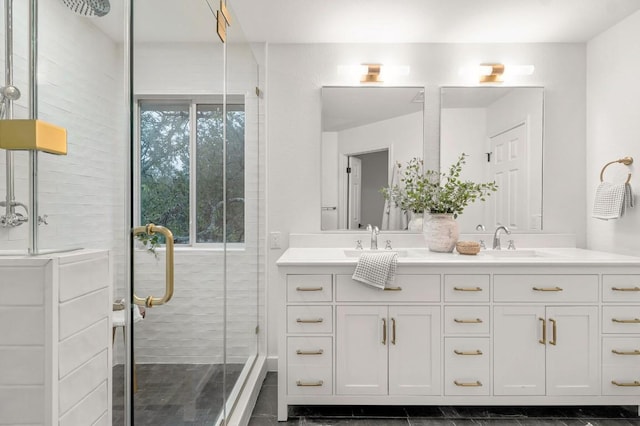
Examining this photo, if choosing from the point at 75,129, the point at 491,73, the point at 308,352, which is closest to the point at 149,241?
the point at 75,129

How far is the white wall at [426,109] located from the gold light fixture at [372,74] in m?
0.09

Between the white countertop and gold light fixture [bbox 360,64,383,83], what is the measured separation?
1214mm

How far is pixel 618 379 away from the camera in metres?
2.12

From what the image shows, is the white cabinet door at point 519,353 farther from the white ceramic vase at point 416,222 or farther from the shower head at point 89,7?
the shower head at point 89,7

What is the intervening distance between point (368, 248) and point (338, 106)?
41.1 inches

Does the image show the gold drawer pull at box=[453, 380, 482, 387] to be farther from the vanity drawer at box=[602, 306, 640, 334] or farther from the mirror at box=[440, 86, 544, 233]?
the mirror at box=[440, 86, 544, 233]

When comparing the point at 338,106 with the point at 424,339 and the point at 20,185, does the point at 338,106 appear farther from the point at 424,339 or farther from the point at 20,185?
the point at 20,185

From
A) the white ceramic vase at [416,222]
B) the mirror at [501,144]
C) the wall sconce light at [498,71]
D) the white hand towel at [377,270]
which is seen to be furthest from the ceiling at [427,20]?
the white hand towel at [377,270]

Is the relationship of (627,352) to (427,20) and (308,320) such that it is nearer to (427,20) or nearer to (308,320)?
(308,320)

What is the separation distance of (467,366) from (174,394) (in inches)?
61.8

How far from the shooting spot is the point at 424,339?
6.94 feet

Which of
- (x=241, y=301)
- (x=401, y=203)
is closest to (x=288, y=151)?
(x=401, y=203)

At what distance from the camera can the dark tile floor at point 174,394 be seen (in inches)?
40.3

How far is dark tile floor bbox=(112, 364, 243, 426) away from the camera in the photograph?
1.02 meters
